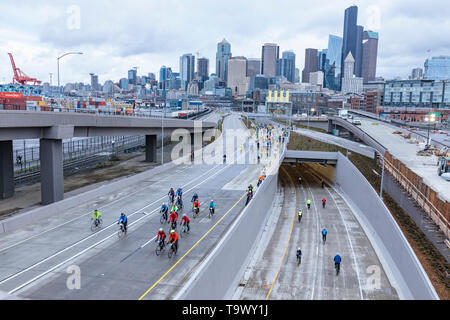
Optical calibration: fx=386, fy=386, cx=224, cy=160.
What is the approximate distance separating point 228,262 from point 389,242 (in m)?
13.0

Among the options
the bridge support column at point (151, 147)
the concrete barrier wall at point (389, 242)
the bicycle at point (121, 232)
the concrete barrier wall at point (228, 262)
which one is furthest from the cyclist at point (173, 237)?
the bridge support column at point (151, 147)

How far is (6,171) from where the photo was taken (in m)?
31.2

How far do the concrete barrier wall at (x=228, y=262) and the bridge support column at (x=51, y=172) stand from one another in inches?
566

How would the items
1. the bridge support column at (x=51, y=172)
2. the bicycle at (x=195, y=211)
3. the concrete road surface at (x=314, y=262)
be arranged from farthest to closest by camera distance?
the bridge support column at (x=51, y=172) → the bicycle at (x=195, y=211) → the concrete road surface at (x=314, y=262)

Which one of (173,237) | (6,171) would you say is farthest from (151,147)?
(173,237)

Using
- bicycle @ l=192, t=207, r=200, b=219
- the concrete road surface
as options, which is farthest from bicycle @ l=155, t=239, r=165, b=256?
bicycle @ l=192, t=207, r=200, b=219

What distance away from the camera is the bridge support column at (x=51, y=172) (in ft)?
91.9

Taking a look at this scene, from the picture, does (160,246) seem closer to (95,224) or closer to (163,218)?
(163,218)

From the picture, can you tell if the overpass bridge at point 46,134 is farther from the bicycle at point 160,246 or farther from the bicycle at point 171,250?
the bicycle at point 171,250

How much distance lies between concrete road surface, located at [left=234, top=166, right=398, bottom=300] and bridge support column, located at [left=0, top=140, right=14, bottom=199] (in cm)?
2059
